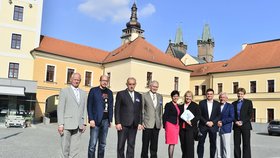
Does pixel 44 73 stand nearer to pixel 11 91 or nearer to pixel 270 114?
pixel 11 91

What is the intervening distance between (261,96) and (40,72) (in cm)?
2452

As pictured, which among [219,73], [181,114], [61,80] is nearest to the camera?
[181,114]

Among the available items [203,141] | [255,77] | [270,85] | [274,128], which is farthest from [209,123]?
[255,77]

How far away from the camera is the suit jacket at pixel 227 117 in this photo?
785cm

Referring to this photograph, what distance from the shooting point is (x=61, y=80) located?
3212cm

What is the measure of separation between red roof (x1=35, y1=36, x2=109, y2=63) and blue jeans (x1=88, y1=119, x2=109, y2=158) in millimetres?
25905

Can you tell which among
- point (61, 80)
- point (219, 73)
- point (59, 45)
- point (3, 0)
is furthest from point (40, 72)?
point (219, 73)

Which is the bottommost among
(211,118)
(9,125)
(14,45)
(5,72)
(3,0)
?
(9,125)

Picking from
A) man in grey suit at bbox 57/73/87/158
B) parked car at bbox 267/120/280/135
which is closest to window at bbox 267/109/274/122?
parked car at bbox 267/120/280/135

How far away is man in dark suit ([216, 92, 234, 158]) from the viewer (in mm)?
7768

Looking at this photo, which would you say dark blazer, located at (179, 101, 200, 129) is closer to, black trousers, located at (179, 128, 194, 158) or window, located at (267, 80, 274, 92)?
black trousers, located at (179, 128, 194, 158)

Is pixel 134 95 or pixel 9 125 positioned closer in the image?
pixel 134 95

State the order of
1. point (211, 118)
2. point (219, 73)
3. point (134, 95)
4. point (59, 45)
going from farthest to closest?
point (219, 73) → point (59, 45) → point (211, 118) → point (134, 95)

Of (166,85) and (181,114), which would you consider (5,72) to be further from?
(181,114)
